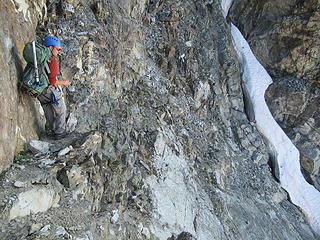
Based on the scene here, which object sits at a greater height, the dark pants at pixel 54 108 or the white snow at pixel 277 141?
the white snow at pixel 277 141

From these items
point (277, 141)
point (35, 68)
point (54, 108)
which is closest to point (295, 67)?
point (277, 141)

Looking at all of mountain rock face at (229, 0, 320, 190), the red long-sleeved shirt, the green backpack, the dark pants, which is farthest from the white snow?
the green backpack

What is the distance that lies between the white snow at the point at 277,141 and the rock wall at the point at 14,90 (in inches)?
488

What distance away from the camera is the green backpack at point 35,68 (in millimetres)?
4719

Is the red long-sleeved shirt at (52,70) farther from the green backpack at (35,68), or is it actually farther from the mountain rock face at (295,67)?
the mountain rock face at (295,67)

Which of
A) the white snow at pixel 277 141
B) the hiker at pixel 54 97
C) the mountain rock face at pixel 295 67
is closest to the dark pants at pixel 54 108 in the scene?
the hiker at pixel 54 97

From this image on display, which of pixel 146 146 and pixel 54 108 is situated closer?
pixel 54 108

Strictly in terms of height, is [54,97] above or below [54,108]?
above

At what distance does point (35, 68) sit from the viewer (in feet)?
15.6

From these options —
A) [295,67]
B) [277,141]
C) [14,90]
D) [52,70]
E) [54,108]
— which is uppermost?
[295,67]

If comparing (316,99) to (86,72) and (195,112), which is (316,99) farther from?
(86,72)

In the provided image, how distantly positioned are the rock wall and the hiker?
290mm

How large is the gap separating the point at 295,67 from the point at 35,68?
52.5 ft

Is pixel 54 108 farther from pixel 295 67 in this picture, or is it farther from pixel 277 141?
pixel 295 67
